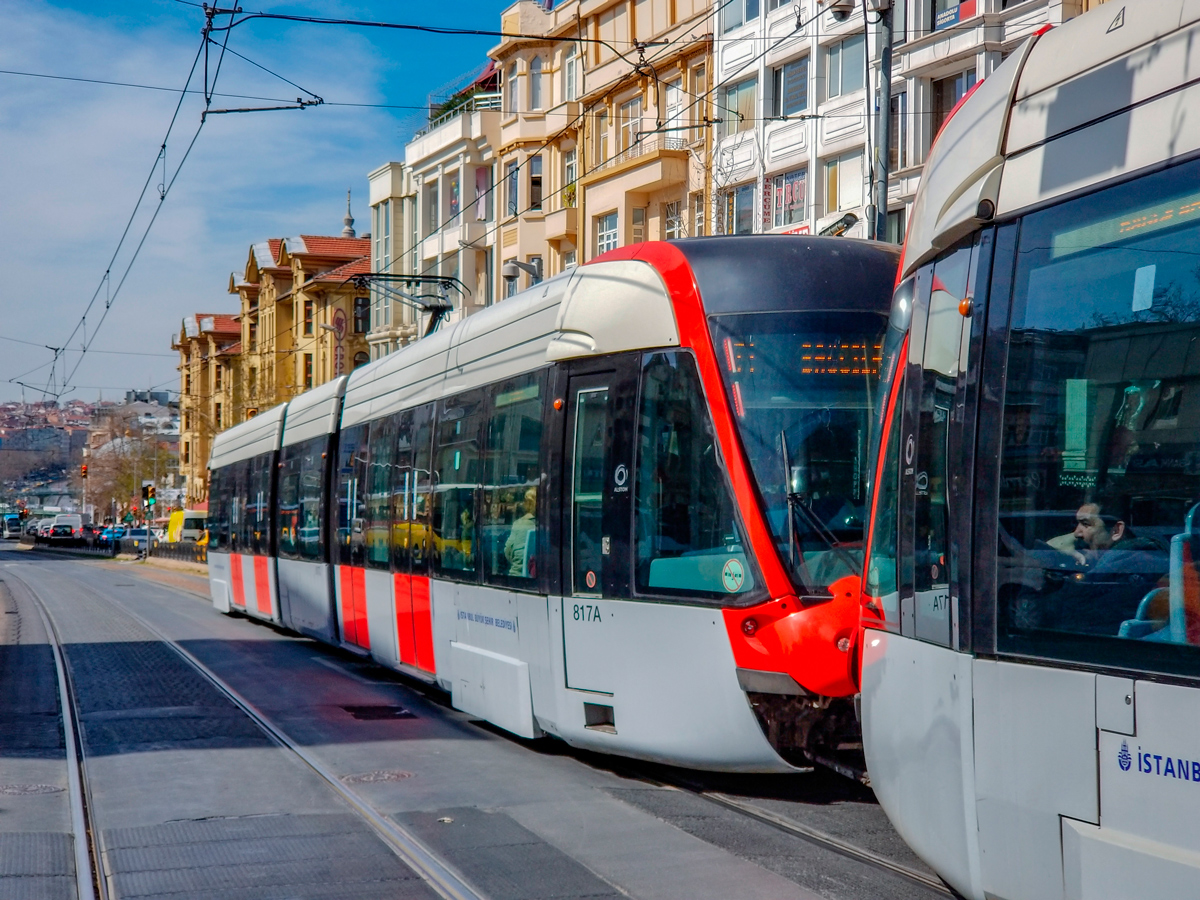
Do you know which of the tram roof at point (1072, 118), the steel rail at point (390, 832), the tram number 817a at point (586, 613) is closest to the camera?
the tram roof at point (1072, 118)

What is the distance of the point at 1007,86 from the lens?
494 cm

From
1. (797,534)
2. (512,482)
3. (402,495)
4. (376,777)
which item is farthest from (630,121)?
(797,534)

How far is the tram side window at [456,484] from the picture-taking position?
10375mm

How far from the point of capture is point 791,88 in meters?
32.4

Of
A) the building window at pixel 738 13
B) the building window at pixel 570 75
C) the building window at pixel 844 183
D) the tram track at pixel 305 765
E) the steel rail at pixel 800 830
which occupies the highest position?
the building window at pixel 570 75

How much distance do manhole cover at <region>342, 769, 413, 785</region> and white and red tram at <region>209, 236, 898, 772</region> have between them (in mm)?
838

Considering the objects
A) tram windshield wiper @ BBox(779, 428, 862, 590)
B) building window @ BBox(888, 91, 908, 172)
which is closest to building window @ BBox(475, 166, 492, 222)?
building window @ BBox(888, 91, 908, 172)

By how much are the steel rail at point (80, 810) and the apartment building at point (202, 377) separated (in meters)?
81.0

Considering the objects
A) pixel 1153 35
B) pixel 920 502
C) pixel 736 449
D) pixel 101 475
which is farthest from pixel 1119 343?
pixel 101 475

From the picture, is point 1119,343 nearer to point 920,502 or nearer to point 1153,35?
point 1153,35

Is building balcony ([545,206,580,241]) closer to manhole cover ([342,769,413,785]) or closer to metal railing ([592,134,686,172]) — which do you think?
metal railing ([592,134,686,172])

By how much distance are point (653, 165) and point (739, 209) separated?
2941 mm

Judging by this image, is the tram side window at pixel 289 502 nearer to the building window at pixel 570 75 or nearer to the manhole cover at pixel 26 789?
the manhole cover at pixel 26 789

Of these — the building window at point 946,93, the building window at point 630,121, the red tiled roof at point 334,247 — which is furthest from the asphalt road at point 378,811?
the red tiled roof at point 334,247
